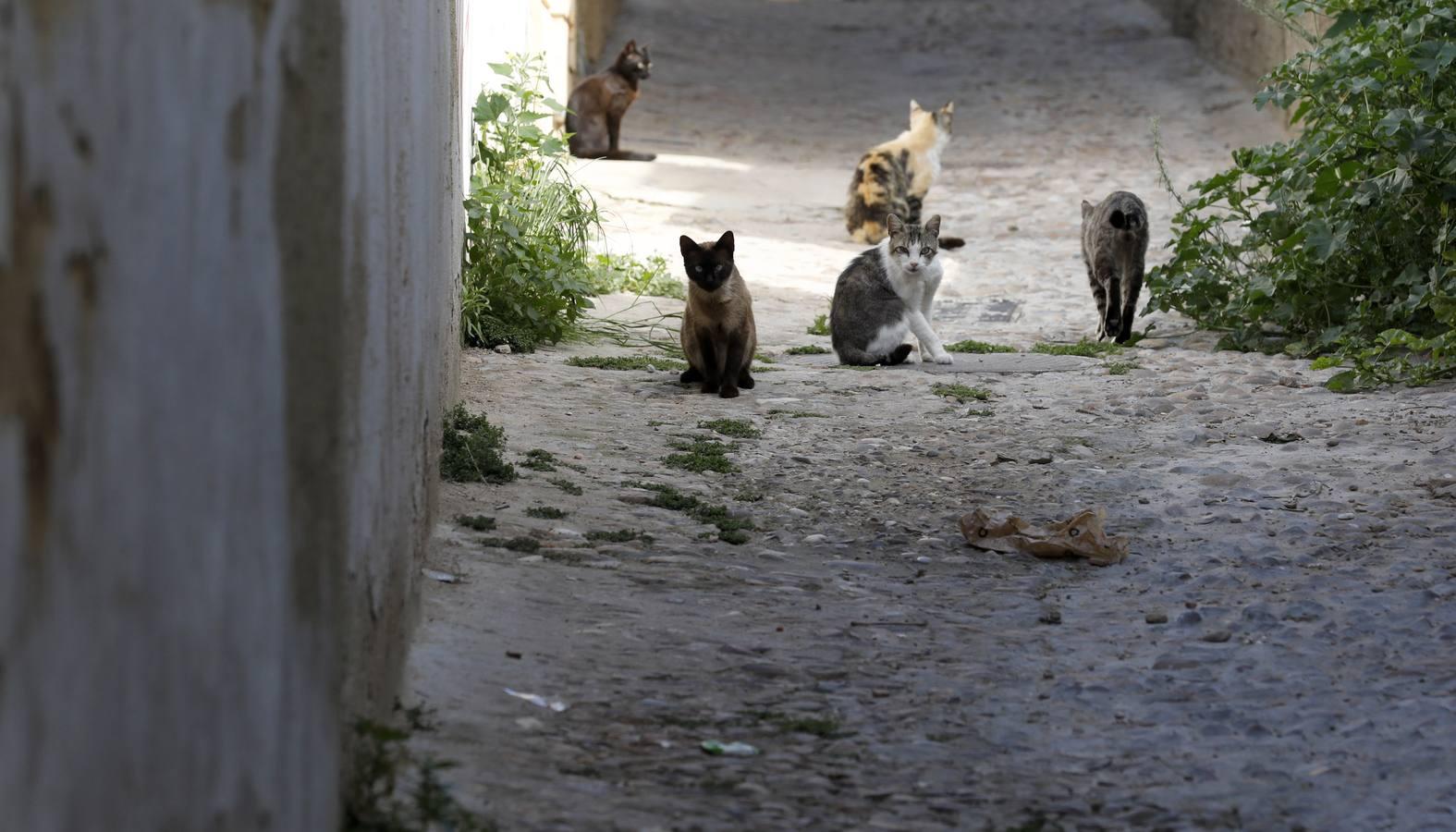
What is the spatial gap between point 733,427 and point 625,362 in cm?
136

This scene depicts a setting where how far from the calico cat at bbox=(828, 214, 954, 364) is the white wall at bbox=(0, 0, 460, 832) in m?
5.21

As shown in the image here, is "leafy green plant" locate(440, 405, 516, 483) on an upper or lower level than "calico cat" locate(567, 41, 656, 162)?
lower

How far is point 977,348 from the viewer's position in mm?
7504

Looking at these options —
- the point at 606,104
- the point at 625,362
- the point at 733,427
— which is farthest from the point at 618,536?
the point at 606,104

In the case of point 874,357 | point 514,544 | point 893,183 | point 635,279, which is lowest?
point 514,544

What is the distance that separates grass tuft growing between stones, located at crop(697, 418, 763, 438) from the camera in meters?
5.47

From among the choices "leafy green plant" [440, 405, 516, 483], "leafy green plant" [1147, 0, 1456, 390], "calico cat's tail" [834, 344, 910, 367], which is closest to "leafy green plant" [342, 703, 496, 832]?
"leafy green plant" [440, 405, 516, 483]

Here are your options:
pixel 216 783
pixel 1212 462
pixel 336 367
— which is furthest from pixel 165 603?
pixel 1212 462

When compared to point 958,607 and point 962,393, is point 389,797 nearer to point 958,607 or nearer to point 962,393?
point 958,607

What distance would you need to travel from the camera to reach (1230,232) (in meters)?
10.6

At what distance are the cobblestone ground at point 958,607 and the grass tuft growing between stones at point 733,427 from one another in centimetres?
8

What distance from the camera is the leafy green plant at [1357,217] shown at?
6.37 metres

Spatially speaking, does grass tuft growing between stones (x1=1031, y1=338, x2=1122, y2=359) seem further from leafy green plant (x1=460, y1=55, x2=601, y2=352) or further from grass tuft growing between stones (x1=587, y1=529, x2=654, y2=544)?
grass tuft growing between stones (x1=587, y1=529, x2=654, y2=544)

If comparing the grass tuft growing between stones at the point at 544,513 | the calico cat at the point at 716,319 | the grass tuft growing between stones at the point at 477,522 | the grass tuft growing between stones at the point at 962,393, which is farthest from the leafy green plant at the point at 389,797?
the grass tuft growing between stones at the point at 962,393
